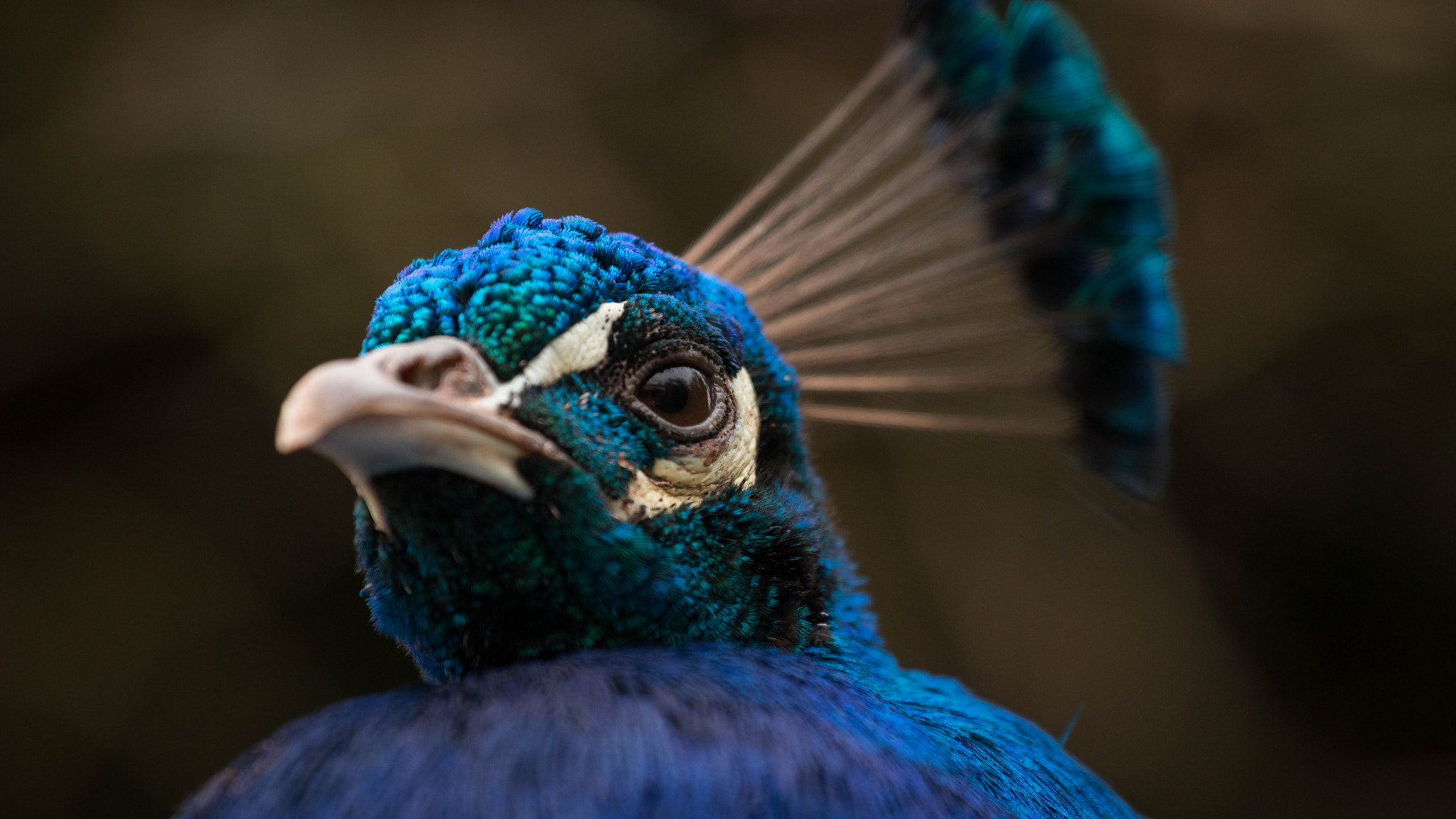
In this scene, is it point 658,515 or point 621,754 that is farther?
point 658,515

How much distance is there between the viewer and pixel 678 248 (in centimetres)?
286

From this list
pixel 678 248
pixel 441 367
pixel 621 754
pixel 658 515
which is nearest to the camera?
pixel 621 754

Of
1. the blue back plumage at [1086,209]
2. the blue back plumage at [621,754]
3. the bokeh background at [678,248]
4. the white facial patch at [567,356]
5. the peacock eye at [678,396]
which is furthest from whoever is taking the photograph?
the bokeh background at [678,248]

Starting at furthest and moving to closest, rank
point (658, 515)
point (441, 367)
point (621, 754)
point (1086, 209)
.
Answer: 1. point (1086, 209)
2. point (658, 515)
3. point (441, 367)
4. point (621, 754)

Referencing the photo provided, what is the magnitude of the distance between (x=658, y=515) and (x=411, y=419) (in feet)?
0.86

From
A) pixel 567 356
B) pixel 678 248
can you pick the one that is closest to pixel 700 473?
pixel 567 356

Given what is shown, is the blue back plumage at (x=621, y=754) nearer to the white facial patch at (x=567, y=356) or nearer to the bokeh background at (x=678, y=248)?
the white facial patch at (x=567, y=356)

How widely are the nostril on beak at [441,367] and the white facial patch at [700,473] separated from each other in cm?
17

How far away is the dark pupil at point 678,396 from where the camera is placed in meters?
1.00

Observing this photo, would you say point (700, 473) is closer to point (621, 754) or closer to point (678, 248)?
point (621, 754)

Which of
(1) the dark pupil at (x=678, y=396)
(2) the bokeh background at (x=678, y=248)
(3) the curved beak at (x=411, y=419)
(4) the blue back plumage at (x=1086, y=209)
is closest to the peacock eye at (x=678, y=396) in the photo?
(1) the dark pupil at (x=678, y=396)

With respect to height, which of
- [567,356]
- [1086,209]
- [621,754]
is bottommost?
[621,754]

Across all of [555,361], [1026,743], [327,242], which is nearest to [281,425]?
[555,361]

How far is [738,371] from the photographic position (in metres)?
1.11
